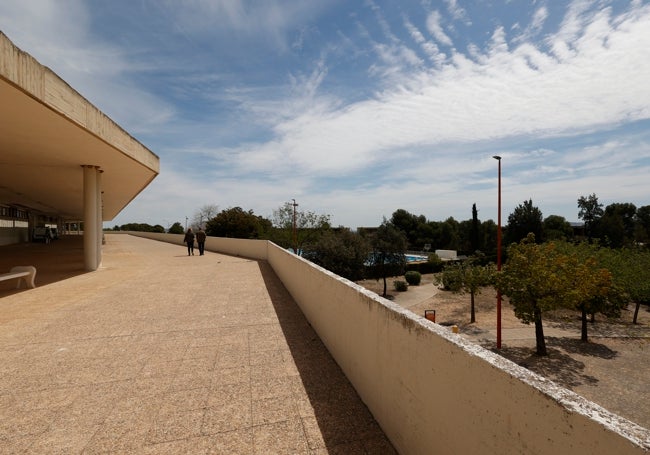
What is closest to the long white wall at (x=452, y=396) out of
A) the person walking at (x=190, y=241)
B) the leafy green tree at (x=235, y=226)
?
the person walking at (x=190, y=241)

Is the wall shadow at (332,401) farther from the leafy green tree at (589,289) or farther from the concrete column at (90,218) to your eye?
the leafy green tree at (589,289)

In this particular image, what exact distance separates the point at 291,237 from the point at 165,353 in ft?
149

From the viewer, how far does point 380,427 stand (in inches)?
120

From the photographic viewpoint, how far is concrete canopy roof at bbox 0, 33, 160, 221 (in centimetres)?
590

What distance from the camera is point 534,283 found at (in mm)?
15289

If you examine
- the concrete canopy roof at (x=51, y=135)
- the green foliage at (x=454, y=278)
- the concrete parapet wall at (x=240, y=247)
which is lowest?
the green foliage at (x=454, y=278)

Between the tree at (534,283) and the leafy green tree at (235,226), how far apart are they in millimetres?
44065

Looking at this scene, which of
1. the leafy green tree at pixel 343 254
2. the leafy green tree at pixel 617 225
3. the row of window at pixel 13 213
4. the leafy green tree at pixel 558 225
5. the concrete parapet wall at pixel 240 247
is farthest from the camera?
the leafy green tree at pixel 558 225

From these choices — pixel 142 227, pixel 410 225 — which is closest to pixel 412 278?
pixel 410 225

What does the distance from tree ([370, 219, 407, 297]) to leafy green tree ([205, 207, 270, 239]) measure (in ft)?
77.8

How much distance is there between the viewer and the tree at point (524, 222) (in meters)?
54.5

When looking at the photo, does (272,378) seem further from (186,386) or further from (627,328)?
(627,328)

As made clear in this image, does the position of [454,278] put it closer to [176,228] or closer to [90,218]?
[90,218]

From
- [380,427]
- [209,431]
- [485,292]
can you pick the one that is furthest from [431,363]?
[485,292]
